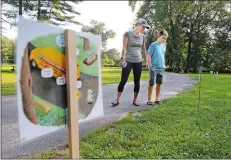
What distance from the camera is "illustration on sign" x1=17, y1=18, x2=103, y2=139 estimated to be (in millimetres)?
2318

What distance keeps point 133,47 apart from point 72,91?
129 inches

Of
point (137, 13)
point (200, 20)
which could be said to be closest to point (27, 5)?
point (137, 13)

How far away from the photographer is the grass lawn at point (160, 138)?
3256 millimetres

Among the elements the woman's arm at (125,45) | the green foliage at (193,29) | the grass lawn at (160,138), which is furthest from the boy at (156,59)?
the green foliage at (193,29)

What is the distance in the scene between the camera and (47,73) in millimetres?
2449

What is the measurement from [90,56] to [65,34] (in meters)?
0.40

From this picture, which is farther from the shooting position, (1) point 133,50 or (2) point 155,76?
(2) point 155,76

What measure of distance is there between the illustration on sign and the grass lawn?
0.70 m

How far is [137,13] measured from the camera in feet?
114

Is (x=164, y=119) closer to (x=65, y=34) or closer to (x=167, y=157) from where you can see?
(x=167, y=157)

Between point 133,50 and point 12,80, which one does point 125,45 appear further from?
point 12,80

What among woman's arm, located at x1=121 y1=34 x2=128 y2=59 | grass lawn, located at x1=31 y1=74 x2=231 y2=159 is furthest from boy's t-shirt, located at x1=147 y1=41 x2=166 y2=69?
grass lawn, located at x1=31 y1=74 x2=231 y2=159

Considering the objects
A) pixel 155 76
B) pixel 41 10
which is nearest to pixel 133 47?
pixel 155 76

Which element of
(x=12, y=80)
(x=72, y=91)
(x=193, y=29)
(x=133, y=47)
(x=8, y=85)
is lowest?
(x=12, y=80)
